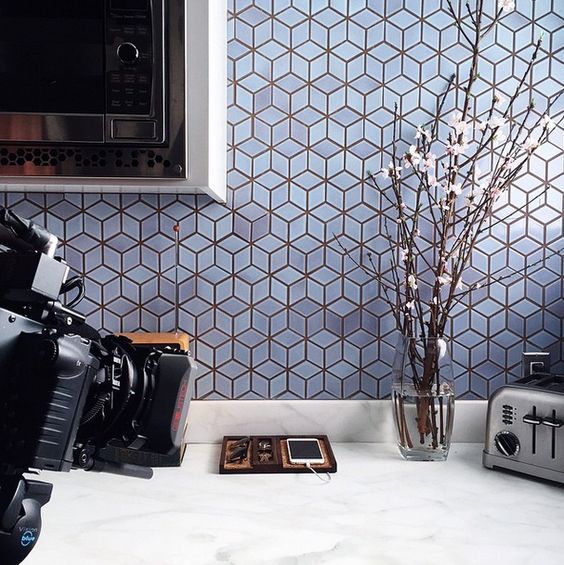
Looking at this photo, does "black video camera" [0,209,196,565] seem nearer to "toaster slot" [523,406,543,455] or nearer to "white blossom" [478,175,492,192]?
"toaster slot" [523,406,543,455]

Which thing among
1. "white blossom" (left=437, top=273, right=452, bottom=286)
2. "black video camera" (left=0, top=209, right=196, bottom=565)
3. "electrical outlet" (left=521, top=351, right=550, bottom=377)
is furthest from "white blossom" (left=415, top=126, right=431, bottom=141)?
"black video camera" (left=0, top=209, right=196, bottom=565)

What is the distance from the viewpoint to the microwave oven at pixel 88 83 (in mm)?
1034

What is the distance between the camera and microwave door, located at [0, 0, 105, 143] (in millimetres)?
1031

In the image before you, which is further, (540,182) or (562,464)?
(540,182)

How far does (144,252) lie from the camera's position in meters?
1.46

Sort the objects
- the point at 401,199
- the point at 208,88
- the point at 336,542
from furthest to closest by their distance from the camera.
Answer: the point at 401,199 < the point at 208,88 < the point at 336,542

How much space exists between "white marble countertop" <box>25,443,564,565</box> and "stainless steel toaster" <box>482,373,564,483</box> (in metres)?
0.03

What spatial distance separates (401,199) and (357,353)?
15.4 inches

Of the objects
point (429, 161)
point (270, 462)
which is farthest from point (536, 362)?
point (270, 462)

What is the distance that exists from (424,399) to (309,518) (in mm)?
410

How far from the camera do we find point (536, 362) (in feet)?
4.79

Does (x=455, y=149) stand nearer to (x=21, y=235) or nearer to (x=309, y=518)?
(x=309, y=518)

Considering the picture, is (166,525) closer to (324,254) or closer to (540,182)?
(324,254)

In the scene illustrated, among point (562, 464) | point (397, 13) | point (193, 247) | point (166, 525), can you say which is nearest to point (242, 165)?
point (193, 247)
